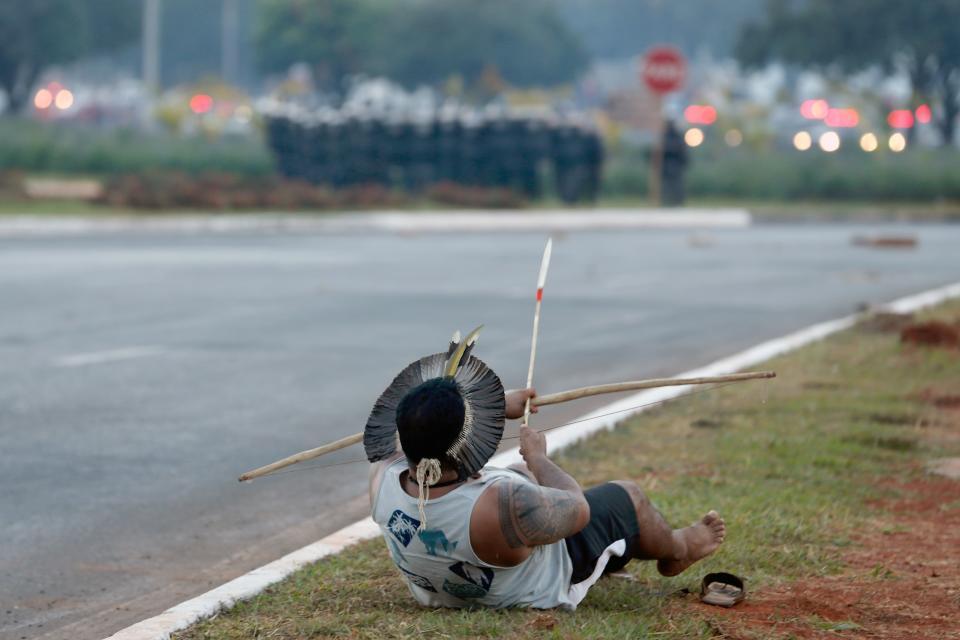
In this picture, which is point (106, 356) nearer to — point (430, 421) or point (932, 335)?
point (932, 335)

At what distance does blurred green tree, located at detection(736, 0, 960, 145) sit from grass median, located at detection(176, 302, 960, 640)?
5492 cm

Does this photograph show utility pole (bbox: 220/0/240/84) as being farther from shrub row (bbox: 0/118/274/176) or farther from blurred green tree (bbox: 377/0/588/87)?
shrub row (bbox: 0/118/274/176)

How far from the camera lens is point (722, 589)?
5.83m

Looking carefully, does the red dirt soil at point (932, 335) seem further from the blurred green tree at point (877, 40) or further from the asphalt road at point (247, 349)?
the blurred green tree at point (877, 40)

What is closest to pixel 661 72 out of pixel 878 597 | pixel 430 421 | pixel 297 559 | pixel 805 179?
pixel 805 179

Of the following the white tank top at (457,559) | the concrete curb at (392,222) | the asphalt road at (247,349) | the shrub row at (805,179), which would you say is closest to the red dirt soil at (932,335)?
the asphalt road at (247,349)

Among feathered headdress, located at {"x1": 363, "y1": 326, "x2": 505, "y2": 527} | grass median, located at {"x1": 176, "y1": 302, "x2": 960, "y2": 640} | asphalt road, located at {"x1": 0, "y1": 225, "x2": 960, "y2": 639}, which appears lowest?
asphalt road, located at {"x1": 0, "y1": 225, "x2": 960, "y2": 639}

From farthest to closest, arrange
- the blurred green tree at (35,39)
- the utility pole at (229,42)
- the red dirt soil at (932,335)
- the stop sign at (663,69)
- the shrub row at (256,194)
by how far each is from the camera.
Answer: the utility pole at (229,42) → the blurred green tree at (35,39) → the stop sign at (663,69) → the shrub row at (256,194) → the red dirt soil at (932,335)

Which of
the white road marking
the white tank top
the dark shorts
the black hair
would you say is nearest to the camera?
the black hair

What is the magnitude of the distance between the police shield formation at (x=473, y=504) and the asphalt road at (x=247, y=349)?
3.82 feet

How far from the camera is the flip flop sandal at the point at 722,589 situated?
578 cm

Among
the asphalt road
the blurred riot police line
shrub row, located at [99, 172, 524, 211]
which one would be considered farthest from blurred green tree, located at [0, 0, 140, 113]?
the asphalt road

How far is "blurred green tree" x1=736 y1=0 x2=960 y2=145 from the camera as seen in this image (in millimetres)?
66938

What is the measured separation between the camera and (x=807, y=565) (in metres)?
6.47
